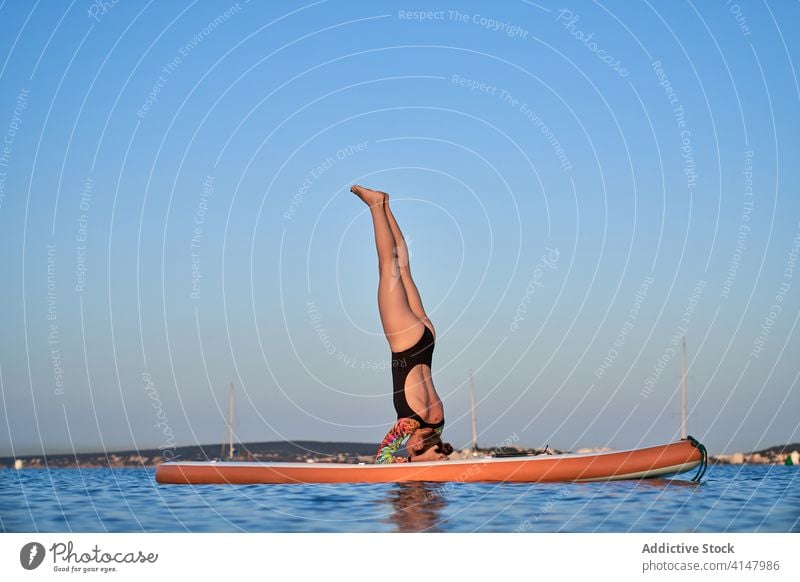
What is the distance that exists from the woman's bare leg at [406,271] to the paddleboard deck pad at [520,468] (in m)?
2.90

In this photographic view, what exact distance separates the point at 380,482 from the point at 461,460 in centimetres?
146

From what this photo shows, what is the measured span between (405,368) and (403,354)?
0.85 ft

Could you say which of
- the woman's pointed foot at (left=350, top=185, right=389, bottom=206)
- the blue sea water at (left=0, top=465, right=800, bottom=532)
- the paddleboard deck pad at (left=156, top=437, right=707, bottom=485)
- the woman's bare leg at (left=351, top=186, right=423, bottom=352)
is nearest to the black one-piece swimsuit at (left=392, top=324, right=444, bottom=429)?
the woman's bare leg at (left=351, top=186, right=423, bottom=352)

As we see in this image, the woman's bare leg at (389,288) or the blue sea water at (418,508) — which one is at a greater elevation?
the woman's bare leg at (389,288)

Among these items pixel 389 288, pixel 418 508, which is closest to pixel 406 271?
pixel 389 288

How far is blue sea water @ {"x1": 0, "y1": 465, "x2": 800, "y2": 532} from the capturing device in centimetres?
1300

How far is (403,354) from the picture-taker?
18625 millimetres

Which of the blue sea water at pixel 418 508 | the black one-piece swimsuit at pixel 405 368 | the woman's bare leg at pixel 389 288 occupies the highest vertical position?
the woman's bare leg at pixel 389 288

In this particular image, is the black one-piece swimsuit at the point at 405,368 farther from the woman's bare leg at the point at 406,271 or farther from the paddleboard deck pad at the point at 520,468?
the paddleboard deck pad at the point at 520,468

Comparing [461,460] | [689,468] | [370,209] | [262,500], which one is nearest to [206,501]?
[262,500]

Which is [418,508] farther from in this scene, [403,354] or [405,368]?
[403,354]

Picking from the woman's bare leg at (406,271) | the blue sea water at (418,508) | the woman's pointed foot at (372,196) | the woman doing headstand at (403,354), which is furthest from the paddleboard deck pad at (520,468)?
the woman's pointed foot at (372,196)

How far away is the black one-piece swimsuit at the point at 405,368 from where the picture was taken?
61.0ft
